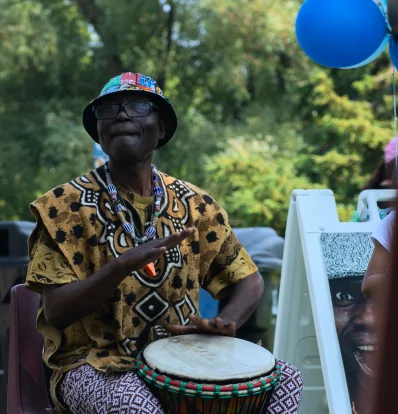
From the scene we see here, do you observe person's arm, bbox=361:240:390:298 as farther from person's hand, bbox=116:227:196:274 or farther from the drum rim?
person's hand, bbox=116:227:196:274

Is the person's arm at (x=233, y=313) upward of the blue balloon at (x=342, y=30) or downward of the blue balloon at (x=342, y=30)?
downward

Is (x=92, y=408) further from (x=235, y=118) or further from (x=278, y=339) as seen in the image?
(x=235, y=118)

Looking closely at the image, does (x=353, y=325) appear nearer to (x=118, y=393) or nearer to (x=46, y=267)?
(x=118, y=393)

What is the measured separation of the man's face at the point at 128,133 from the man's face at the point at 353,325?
103 cm

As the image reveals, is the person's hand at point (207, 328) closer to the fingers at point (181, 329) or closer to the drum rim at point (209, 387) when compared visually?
the fingers at point (181, 329)

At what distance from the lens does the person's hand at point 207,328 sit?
229 centimetres

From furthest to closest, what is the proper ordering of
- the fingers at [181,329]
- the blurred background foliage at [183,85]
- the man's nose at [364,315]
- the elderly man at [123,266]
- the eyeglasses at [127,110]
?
the blurred background foliage at [183,85], the man's nose at [364,315], the eyeglasses at [127,110], the fingers at [181,329], the elderly man at [123,266]

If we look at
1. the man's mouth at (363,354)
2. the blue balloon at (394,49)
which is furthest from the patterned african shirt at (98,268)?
the blue balloon at (394,49)

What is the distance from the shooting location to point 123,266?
83.6 inches

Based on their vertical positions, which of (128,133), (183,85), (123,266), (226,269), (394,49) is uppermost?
(394,49)

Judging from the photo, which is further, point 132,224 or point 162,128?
point 162,128

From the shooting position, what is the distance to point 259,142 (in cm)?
1265

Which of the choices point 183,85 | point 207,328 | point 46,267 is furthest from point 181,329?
point 183,85

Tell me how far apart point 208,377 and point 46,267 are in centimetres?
66
